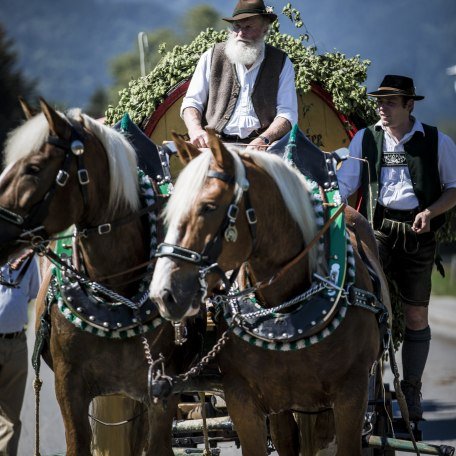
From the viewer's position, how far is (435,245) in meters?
7.48

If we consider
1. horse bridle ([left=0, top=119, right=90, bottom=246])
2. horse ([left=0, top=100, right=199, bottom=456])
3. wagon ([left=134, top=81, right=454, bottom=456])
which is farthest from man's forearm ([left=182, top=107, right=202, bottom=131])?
horse bridle ([left=0, top=119, right=90, bottom=246])

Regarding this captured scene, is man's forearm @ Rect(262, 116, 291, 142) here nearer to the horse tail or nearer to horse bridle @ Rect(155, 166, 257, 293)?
horse bridle @ Rect(155, 166, 257, 293)

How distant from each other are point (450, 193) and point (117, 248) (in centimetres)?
235

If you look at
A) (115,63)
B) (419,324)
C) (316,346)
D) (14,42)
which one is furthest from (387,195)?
(115,63)

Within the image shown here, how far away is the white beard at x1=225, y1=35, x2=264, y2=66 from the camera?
23.1ft

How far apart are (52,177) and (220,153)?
3.07 feet

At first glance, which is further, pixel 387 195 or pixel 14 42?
pixel 14 42

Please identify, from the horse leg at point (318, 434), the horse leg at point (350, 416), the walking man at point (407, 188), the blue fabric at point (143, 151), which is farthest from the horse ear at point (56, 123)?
the walking man at point (407, 188)

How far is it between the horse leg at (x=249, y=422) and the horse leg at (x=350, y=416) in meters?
0.37

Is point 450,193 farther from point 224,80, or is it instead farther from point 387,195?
point 224,80

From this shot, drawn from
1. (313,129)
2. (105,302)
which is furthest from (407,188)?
(105,302)

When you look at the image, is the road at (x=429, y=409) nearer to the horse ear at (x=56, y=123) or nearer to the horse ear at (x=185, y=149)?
the horse ear at (x=185, y=149)

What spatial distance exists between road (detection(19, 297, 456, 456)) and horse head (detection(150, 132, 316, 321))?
95.9 inches

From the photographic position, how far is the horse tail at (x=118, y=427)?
266 inches
